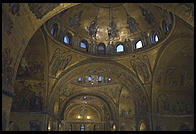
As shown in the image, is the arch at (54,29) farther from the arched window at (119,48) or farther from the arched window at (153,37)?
the arched window at (153,37)

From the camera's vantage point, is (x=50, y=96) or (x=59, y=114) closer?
(x=50, y=96)

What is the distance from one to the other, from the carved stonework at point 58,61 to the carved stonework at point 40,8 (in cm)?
863

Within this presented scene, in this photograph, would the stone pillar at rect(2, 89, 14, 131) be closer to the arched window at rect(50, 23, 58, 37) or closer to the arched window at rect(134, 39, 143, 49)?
the arched window at rect(50, 23, 58, 37)

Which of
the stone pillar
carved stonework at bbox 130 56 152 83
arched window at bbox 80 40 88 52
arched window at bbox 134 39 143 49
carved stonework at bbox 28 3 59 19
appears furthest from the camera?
arched window at bbox 80 40 88 52

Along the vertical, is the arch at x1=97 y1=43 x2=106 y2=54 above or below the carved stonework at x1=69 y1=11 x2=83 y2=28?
below

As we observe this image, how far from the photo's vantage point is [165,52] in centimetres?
1844

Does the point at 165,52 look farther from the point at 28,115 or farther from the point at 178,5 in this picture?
the point at 28,115

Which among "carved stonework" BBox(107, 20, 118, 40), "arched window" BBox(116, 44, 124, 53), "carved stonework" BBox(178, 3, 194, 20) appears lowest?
"carved stonework" BBox(178, 3, 194, 20)

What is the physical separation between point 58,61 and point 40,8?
9.76 m

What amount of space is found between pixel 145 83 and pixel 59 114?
15.5m

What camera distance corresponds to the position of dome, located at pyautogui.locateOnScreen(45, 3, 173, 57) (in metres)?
18.6

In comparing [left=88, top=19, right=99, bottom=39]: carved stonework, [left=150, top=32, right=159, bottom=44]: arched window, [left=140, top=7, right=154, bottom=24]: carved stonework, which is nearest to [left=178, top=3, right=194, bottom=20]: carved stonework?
[left=140, top=7, right=154, bottom=24]: carved stonework

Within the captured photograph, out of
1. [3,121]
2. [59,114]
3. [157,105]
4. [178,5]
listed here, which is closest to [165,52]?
[157,105]

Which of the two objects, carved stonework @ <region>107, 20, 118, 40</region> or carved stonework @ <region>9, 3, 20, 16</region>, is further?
carved stonework @ <region>107, 20, 118, 40</region>
